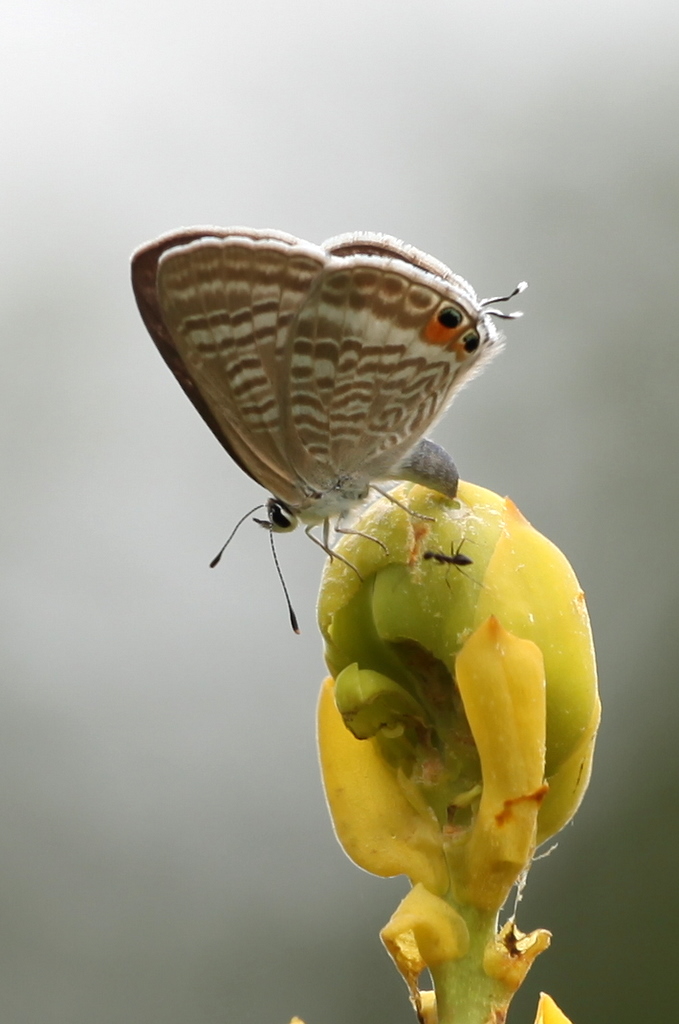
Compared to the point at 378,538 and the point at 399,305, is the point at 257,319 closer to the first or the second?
the point at 399,305

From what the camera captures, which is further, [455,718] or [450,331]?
[450,331]

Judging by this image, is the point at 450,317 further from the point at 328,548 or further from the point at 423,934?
the point at 423,934

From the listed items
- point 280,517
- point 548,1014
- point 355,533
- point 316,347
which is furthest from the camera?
point 280,517

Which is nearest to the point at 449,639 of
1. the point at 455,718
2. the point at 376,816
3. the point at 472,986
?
the point at 455,718

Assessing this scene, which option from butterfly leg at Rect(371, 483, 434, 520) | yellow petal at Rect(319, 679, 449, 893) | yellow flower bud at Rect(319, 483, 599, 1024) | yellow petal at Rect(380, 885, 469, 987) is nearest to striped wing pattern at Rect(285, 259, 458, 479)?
butterfly leg at Rect(371, 483, 434, 520)

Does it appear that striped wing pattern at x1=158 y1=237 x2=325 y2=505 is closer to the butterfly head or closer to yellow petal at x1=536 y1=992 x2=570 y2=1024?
the butterfly head

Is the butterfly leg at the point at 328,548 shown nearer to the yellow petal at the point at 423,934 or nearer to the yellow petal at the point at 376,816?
the yellow petal at the point at 376,816

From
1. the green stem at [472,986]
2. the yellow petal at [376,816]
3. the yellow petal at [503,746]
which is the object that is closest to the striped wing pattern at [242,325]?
the yellow petal at [376,816]

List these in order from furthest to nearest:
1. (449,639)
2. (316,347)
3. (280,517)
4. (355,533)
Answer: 1. (280,517)
2. (316,347)
3. (355,533)
4. (449,639)
